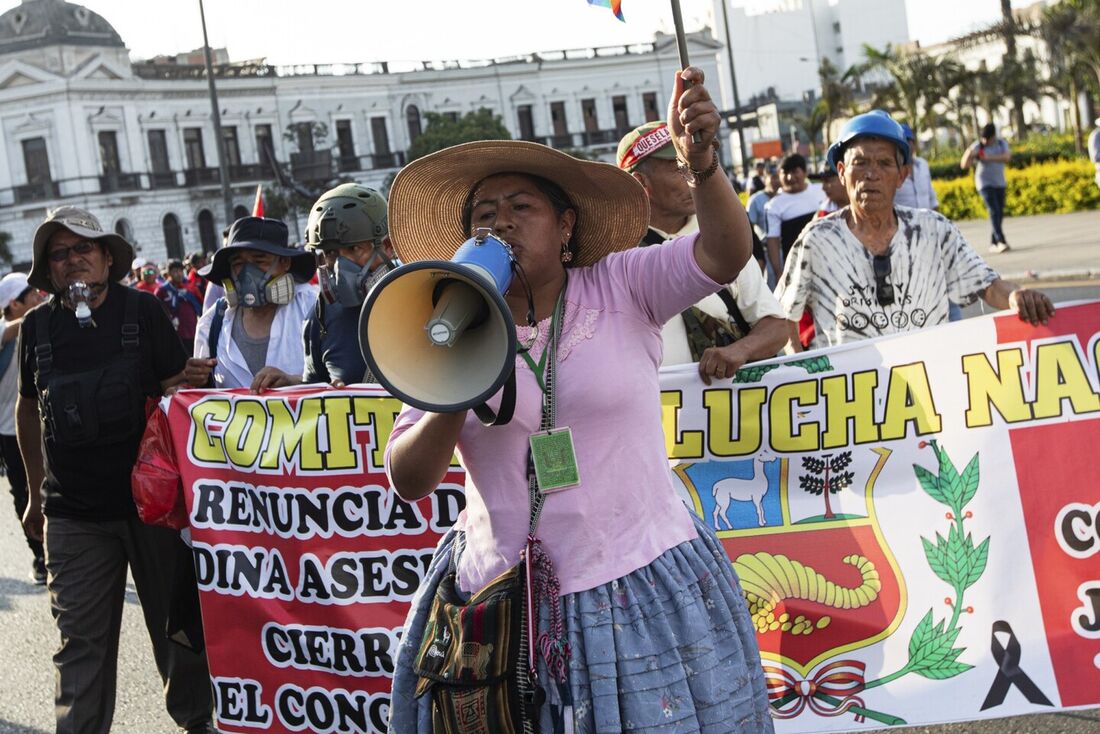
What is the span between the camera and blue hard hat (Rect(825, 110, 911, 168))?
15.0ft

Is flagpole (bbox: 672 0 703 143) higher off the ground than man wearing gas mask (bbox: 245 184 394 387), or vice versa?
flagpole (bbox: 672 0 703 143)

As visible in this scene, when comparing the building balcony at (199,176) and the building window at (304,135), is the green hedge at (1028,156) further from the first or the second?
the building balcony at (199,176)

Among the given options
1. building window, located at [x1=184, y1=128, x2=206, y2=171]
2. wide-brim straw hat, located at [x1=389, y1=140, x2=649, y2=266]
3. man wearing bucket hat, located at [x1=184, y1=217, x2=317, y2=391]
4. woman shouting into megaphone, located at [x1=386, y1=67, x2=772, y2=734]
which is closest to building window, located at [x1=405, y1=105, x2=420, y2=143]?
building window, located at [x1=184, y1=128, x2=206, y2=171]

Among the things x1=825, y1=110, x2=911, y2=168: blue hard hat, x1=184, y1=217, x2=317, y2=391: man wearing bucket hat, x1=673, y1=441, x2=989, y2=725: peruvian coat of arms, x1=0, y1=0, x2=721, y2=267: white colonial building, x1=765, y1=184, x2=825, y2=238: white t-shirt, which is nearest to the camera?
x1=673, y1=441, x2=989, y2=725: peruvian coat of arms

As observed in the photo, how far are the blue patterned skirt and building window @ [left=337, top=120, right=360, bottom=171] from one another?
239 ft

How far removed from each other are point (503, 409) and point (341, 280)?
270cm

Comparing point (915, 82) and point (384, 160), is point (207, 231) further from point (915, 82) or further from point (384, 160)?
point (915, 82)

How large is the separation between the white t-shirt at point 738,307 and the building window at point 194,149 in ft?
222

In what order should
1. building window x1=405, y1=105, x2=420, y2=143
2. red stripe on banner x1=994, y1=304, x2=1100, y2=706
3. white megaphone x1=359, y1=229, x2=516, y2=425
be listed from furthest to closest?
building window x1=405, y1=105, x2=420, y2=143
red stripe on banner x1=994, y1=304, x2=1100, y2=706
white megaphone x1=359, y1=229, x2=516, y2=425

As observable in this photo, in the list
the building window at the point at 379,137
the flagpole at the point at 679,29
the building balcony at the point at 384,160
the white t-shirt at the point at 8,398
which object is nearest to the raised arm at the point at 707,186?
the flagpole at the point at 679,29

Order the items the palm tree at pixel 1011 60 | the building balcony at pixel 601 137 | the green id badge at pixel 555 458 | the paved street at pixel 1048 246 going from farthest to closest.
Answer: the building balcony at pixel 601 137 → the palm tree at pixel 1011 60 → the paved street at pixel 1048 246 → the green id badge at pixel 555 458

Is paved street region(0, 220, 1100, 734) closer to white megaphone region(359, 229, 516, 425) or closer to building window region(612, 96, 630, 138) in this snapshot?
white megaphone region(359, 229, 516, 425)

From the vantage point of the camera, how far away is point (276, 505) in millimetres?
4797

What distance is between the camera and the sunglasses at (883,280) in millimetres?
4551
